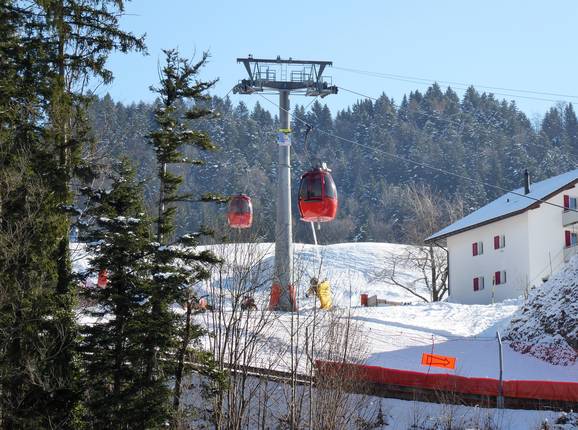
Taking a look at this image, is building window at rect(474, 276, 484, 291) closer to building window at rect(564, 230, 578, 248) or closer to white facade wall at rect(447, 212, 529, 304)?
white facade wall at rect(447, 212, 529, 304)

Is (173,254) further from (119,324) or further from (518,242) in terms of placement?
(518,242)

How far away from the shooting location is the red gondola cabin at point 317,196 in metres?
32.3

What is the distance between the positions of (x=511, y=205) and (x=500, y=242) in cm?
229

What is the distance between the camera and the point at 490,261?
176 ft

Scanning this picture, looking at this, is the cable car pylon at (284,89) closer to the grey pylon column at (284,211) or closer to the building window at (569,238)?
the grey pylon column at (284,211)

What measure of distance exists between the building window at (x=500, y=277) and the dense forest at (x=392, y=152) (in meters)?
52.4

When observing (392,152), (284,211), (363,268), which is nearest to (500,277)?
(284,211)

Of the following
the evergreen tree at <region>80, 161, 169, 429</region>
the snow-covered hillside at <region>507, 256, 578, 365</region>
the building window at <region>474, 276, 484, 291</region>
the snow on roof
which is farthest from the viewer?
the building window at <region>474, 276, 484, 291</region>

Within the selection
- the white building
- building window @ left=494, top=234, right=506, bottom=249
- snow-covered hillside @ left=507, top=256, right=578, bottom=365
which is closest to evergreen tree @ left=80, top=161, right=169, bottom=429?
snow-covered hillside @ left=507, top=256, right=578, bottom=365

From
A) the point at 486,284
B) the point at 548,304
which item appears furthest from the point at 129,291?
the point at 486,284

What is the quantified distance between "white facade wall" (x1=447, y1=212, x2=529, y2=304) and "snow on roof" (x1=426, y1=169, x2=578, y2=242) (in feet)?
1.89

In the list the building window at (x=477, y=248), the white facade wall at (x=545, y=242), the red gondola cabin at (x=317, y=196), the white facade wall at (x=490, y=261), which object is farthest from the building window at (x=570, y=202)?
the red gondola cabin at (x=317, y=196)

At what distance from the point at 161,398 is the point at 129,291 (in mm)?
2801

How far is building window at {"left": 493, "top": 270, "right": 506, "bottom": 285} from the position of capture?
5222cm
